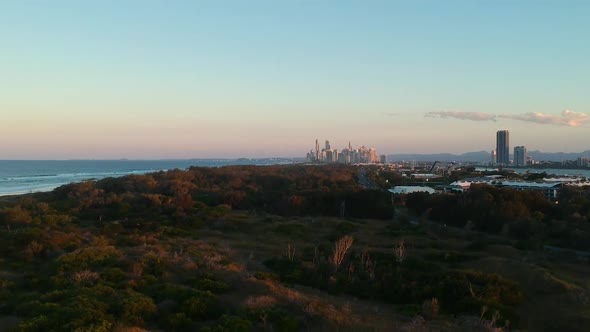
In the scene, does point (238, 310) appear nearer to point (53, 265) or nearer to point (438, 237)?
point (53, 265)

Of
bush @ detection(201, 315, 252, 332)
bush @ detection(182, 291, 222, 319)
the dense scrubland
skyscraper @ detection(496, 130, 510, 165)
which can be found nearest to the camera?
bush @ detection(201, 315, 252, 332)

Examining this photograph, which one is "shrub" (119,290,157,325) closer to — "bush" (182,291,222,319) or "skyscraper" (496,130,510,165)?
"bush" (182,291,222,319)

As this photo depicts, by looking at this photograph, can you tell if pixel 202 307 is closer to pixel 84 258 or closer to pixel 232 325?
pixel 232 325

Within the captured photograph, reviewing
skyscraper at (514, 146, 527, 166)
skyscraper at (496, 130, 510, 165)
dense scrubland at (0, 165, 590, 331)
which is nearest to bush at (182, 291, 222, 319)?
dense scrubland at (0, 165, 590, 331)

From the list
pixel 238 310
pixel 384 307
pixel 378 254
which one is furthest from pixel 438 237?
pixel 238 310

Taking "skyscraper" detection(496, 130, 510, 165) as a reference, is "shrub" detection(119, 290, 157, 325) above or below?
below

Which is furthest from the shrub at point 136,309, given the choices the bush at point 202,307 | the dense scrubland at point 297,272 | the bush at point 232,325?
the bush at point 232,325

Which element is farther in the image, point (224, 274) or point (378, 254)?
point (378, 254)

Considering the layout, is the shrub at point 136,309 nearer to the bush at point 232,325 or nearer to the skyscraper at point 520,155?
the bush at point 232,325
